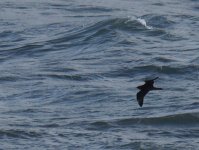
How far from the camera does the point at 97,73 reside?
3141cm

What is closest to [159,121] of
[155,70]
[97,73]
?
[97,73]

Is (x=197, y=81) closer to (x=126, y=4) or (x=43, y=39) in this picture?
(x=43, y=39)

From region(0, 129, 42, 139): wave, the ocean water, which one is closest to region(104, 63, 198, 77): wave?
the ocean water

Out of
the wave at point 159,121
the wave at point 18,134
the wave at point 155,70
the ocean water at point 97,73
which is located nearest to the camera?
the wave at point 18,134

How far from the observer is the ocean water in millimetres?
25781

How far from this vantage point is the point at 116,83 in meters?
30.6

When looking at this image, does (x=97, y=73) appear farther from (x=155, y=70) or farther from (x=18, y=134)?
(x=18, y=134)

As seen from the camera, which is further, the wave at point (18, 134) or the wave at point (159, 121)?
the wave at point (159, 121)

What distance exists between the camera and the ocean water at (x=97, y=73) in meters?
25.8

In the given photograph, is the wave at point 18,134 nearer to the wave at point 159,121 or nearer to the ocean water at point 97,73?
the ocean water at point 97,73

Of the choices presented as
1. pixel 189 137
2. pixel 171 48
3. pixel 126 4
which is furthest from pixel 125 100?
pixel 126 4

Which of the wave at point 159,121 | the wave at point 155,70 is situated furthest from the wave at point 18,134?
the wave at point 155,70

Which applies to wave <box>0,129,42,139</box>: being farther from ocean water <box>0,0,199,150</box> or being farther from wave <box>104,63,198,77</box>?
wave <box>104,63,198,77</box>

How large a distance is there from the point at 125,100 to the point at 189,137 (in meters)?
3.73
